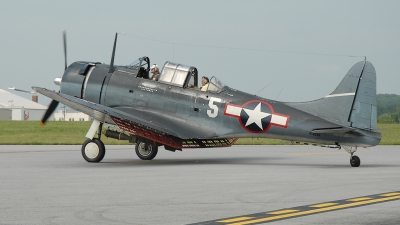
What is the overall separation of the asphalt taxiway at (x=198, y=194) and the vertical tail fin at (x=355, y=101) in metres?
1.31

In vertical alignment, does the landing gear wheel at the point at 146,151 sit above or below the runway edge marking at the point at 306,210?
below

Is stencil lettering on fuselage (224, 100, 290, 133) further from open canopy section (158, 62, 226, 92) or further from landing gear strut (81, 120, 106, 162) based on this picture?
landing gear strut (81, 120, 106, 162)

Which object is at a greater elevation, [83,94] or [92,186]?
[83,94]

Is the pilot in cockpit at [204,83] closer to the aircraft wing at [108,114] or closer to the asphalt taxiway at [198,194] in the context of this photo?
the aircraft wing at [108,114]

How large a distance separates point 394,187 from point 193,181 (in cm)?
405

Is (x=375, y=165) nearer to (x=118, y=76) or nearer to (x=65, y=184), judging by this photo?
(x=118, y=76)

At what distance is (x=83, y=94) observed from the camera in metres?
19.8

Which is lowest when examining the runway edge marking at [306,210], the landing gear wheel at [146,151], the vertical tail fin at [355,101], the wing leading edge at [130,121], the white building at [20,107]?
the white building at [20,107]

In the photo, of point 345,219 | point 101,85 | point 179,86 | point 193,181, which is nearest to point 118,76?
point 101,85

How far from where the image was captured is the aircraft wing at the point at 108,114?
691 inches

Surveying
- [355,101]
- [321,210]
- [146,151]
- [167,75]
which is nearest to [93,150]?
[146,151]

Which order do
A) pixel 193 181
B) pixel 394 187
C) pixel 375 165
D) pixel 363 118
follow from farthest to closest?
pixel 375 165 → pixel 363 118 → pixel 193 181 → pixel 394 187

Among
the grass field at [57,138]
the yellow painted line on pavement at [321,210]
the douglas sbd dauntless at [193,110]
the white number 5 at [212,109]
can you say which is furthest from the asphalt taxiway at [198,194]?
the grass field at [57,138]

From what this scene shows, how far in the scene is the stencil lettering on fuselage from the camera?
17.5 metres
